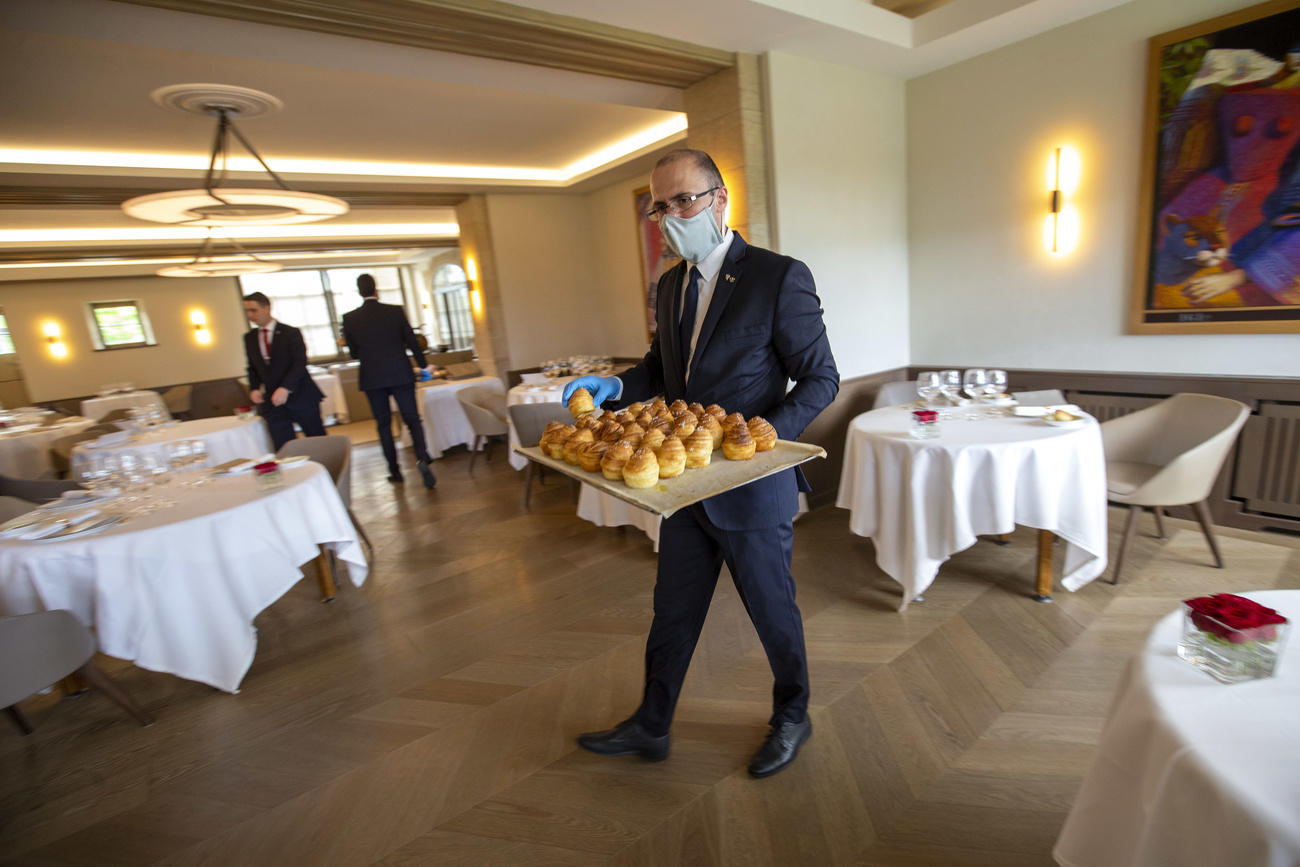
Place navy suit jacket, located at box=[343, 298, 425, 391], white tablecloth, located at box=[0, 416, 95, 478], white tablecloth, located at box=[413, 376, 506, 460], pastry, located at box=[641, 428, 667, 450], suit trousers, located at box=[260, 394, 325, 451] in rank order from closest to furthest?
pastry, located at box=[641, 428, 667, 450] < suit trousers, located at box=[260, 394, 325, 451] < navy suit jacket, located at box=[343, 298, 425, 391] < white tablecloth, located at box=[0, 416, 95, 478] < white tablecloth, located at box=[413, 376, 506, 460]

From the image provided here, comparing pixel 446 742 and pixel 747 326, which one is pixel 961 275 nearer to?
pixel 747 326

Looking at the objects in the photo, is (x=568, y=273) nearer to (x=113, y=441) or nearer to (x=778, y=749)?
(x=113, y=441)

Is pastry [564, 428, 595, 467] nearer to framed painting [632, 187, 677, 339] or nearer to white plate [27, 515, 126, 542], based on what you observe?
white plate [27, 515, 126, 542]

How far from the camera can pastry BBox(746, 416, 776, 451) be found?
5.10 ft

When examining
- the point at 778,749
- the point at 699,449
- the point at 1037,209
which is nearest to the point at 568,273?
the point at 1037,209

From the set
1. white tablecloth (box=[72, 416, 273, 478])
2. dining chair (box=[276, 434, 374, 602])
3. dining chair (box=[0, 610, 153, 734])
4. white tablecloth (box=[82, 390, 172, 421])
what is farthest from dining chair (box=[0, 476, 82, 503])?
white tablecloth (box=[82, 390, 172, 421])

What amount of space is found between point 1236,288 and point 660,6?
3.62m

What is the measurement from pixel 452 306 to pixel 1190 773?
16.8 metres

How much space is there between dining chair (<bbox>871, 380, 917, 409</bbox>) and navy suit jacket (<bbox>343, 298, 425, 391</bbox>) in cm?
428

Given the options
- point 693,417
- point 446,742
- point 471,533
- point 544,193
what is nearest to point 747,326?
point 693,417

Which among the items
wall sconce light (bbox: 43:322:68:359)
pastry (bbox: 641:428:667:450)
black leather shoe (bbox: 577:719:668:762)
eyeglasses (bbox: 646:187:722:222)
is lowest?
black leather shoe (bbox: 577:719:668:762)

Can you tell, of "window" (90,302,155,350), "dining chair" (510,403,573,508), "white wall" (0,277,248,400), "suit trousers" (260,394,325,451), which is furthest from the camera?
"window" (90,302,155,350)

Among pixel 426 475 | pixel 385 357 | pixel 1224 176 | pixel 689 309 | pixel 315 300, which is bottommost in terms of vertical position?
pixel 426 475

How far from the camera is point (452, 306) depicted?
15.9m
